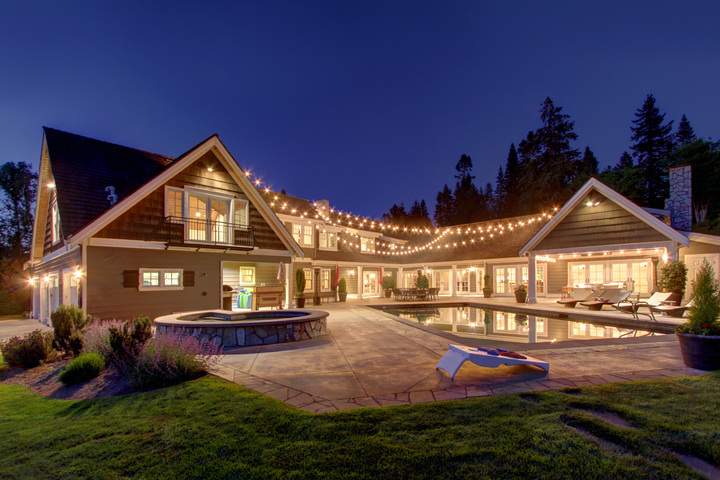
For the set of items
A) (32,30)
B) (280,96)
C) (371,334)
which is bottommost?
(371,334)

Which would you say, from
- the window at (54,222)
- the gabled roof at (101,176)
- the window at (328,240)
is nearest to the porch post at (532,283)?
the window at (328,240)

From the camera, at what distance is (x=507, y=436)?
3139mm

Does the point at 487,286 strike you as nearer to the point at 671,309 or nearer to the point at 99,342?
the point at 671,309

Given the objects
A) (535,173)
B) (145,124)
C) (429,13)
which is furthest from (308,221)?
(145,124)

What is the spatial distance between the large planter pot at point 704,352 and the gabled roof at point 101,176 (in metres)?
13.0

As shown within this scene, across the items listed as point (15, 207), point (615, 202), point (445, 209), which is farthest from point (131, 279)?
point (445, 209)

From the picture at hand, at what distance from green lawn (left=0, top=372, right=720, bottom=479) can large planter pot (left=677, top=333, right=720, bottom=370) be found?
4.76ft

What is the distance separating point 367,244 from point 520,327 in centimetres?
1521

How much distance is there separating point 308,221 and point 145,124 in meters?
174

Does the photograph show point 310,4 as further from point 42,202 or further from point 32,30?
point 42,202

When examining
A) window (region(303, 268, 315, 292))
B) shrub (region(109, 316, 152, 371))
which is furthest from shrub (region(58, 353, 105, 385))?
window (region(303, 268, 315, 292))

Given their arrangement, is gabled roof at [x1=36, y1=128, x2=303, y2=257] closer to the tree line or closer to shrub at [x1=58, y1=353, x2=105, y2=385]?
shrub at [x1=58, y1=353, x2=105, y2=385]

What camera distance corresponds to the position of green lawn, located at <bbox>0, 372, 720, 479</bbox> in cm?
272

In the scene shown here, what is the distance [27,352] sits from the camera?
7180 mm
